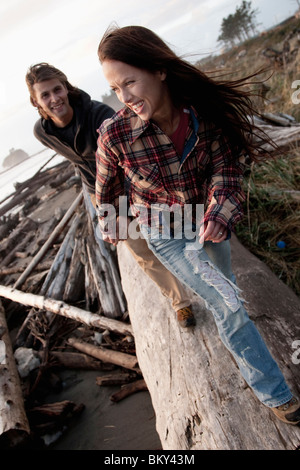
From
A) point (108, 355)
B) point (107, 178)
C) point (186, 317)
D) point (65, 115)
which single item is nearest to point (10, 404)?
point (108, 355)

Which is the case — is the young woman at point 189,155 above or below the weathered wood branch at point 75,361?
above

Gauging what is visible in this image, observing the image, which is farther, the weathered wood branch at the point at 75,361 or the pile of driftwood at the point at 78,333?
the weathered wood branch at the point at 75,361

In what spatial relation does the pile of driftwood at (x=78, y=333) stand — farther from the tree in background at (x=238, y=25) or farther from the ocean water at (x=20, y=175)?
the tree in background at (x=238, y=25)

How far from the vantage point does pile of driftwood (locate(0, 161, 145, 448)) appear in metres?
3.29

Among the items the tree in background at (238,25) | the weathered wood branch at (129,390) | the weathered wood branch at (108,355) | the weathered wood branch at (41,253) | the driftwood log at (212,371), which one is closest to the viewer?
the driftwood log at (212,371)

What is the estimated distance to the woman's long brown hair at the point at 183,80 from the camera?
140 centimetres

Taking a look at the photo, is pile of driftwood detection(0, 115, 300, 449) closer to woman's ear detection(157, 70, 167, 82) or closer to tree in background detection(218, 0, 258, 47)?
woman's ear detection(157, 70, 167, 82)

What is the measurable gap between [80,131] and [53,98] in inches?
14.3

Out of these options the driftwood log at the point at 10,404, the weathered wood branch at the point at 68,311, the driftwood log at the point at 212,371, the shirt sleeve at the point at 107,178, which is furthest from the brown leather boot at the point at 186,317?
the driftwood log at the point at 10,404

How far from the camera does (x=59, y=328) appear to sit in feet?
14.9

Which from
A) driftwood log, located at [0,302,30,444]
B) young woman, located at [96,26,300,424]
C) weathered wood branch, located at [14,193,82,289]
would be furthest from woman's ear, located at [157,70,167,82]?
weathered wood branch, located at [14,193,82,289]

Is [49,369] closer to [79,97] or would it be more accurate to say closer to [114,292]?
[114,292]

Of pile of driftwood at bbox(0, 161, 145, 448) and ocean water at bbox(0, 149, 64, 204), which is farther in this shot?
ocean water at bbox(0, 149, 64, 204)
